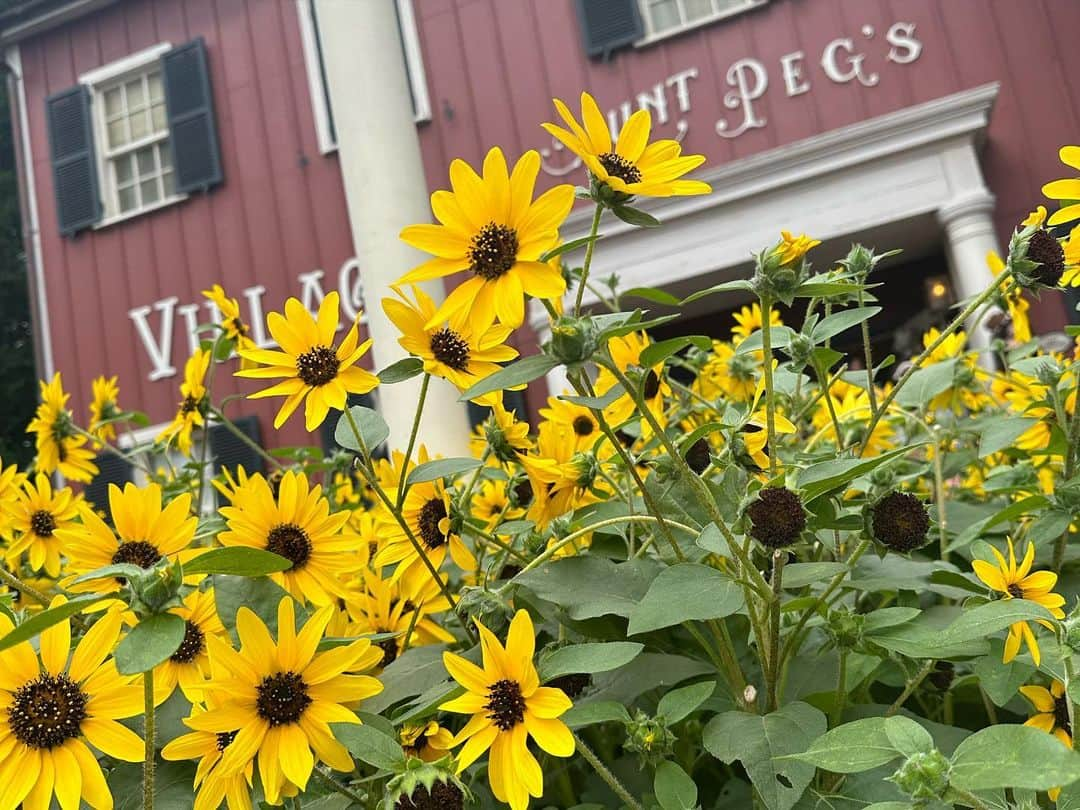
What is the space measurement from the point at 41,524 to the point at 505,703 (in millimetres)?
579

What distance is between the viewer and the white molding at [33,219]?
20.0ft

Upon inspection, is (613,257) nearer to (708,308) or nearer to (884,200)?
(708,308)

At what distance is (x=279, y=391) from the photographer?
0.56 m

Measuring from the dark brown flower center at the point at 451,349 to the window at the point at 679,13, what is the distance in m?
4.65

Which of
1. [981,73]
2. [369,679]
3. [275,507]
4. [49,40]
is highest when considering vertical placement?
[49,40]

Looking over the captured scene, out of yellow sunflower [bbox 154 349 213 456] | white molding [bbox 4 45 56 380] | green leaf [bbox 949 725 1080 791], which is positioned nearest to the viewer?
green leaf [bbox 949 725 1080 791]

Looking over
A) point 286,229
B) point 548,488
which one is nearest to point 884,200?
point 286,229

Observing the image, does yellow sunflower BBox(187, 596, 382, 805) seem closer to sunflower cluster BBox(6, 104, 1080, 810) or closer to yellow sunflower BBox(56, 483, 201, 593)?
sunflower cluster BBox(6, 104, 1080, 810)

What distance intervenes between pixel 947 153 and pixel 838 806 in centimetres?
419

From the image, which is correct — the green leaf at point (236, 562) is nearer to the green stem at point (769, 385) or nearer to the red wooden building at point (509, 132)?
the green stem at point (769, 385)

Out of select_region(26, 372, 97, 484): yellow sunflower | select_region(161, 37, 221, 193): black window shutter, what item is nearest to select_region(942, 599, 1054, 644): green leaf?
select_region(26, 372, 97, 484): yellow sunflower

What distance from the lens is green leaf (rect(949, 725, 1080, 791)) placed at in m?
0.34

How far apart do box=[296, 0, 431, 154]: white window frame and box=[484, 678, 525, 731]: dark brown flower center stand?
4976 mm

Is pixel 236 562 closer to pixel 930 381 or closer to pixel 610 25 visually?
pixel 930 381
